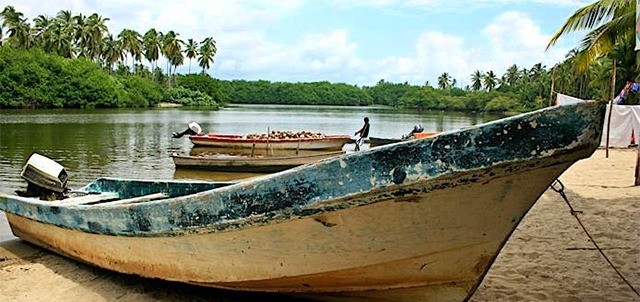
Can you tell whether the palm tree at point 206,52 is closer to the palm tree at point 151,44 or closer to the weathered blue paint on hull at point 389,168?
the palm tree at point 151,44

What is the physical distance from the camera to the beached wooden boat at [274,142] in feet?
59.9

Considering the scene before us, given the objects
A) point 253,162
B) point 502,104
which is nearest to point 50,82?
point 253,162

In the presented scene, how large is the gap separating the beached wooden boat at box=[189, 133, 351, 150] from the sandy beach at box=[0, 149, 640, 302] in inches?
439

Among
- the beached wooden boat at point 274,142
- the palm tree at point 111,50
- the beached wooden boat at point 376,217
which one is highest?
the palm tree at point 111,50

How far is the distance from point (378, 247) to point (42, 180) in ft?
16.7

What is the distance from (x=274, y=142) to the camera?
1812cm

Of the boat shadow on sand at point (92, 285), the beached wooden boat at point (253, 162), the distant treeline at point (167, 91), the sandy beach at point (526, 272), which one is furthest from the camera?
the distant treeline at point (167, 91)

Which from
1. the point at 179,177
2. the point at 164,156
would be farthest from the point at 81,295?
the point at 164,156

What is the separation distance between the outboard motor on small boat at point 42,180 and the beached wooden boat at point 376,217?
291 cm

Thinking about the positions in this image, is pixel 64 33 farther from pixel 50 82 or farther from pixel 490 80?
pixel 490 80

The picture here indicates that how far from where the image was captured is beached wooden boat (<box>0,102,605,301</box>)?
9.53 ft

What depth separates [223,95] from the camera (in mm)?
101375

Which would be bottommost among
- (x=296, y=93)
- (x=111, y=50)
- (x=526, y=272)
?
(x=526, y=272)

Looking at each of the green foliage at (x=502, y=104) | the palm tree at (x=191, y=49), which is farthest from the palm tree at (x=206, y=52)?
the green foliage at (x=502, y=104)
